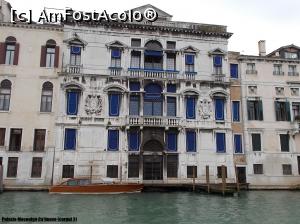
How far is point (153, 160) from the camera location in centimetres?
2484

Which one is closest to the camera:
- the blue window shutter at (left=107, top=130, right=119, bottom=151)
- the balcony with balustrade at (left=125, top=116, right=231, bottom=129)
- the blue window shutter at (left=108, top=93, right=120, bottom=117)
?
the balcony with balustrade at (left=125, top=116, right=231, bottom=129)

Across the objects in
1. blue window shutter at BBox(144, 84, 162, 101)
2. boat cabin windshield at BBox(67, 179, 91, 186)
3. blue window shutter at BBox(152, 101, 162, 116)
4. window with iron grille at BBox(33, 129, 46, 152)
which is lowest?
boat cabin windshield at BBox(67, 179, 91, 186)

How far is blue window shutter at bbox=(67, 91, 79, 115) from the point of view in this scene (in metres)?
24.6

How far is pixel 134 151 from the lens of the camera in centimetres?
2447

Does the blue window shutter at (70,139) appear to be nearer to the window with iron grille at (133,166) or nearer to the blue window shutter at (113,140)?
the blue window shutter at (113,140)

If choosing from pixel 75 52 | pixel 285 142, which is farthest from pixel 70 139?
pixel 285 142

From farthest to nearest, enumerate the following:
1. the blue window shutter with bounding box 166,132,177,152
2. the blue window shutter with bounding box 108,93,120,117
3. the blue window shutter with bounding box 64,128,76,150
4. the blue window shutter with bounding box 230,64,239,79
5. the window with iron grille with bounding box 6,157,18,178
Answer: the blue window shutter with bounding box 230,64,239,79 → the blue window shutter with bounding box 166,132,177,152 → the blue window shutter with bounding box 108,93,120,117 → the blue window shutter with bounding box 64,128,76,150 → the window with iron grille with bounding box 6,157,18,178

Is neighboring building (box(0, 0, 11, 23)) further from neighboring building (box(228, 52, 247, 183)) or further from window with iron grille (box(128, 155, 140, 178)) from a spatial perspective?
neighboring building (box(228, 52, 247, 183))

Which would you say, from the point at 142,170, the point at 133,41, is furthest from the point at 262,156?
the point at 133,41

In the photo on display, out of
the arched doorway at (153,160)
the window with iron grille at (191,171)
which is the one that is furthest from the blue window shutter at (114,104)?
the window with iron grille at (191,171)

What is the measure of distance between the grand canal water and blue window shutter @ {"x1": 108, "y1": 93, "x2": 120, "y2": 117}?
7.71 m

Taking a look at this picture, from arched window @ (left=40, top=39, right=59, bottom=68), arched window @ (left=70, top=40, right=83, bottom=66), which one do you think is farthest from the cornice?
arched window @ (left=70, top=40, right=83, bottom=66)

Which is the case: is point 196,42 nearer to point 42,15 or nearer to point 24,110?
point 42,15

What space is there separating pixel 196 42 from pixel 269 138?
1041 cm
